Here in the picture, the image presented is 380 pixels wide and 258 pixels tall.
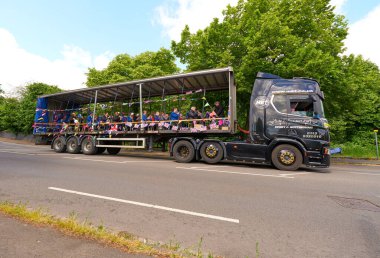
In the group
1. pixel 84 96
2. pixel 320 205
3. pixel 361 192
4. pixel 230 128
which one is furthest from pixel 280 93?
pixel 84 96

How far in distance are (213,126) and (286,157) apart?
10.2 feet

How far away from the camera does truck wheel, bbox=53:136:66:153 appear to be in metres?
14.6

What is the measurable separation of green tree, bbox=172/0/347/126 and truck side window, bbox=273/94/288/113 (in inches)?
138

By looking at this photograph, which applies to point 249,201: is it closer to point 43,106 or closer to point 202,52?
point 202,52

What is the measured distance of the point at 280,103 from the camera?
370 inches

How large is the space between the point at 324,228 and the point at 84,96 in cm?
1513

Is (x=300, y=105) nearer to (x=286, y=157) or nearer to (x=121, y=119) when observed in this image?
(x=286, y=157)

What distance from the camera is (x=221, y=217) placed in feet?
12.5

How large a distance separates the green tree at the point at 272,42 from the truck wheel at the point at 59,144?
9283 mm

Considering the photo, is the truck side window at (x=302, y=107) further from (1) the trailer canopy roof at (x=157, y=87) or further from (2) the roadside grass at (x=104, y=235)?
(2) the roadside grass at (x=104, y=235)

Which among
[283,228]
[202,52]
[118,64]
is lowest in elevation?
[283,228]

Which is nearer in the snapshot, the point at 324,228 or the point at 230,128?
the point at 324,228

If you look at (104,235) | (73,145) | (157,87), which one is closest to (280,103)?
(157,87)

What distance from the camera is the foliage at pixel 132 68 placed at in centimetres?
2225
